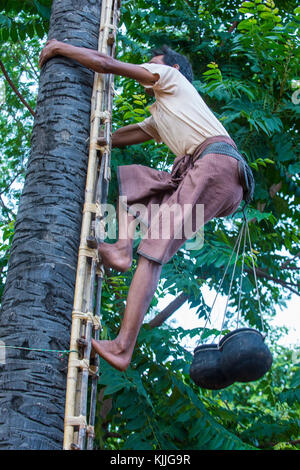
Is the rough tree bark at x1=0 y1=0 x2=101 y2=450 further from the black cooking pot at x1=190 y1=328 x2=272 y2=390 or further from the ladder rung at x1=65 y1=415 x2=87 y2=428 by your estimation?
the black cooking pot at x1=190 y1=328 x2=272 y2=390

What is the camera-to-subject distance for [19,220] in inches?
103

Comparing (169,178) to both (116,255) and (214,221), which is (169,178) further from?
(214,221)

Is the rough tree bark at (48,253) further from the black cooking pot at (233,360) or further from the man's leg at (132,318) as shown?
the black cooking pot at (233,360)

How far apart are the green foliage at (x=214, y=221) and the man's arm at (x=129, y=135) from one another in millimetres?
1324

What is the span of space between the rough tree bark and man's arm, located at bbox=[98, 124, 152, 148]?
499 mm

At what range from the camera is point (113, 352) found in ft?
8.16

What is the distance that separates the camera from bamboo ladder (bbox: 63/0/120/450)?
2.17m

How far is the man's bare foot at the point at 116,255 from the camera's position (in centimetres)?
271

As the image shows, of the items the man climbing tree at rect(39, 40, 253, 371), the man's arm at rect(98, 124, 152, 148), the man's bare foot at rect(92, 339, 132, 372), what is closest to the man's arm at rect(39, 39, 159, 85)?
the man climbing tree at rect(39, 40, 253, 371)

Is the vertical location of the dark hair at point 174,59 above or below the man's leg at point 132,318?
above

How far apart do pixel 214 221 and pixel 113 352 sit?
141 inches

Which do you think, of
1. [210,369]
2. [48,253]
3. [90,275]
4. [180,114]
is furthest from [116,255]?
[180,114]

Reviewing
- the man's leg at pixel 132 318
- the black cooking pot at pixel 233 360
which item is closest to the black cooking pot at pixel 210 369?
the black cooking pot at pixel 233 360
